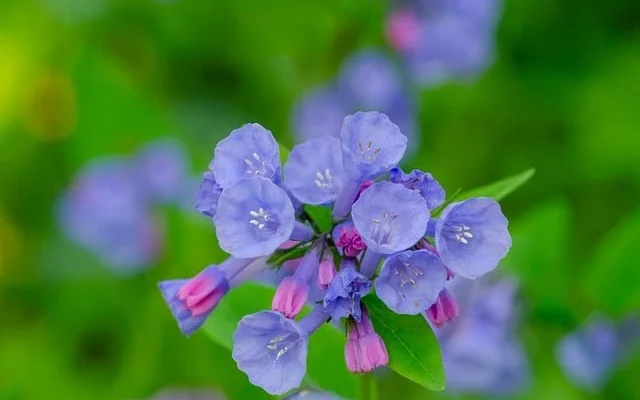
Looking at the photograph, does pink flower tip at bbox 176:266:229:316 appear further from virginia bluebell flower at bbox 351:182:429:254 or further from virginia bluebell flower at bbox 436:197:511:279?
virginia bluebell flower at bbox 436:197:511:279

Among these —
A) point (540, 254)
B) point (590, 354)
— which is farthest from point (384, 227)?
point (590, 354)

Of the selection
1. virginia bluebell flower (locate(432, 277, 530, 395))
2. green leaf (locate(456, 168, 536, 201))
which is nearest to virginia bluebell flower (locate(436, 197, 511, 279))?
green leaf (locate(456, 168, 536, 201))

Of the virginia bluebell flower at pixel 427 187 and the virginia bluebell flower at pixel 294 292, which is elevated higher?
the virginia bluebell flower at pixel 427 187

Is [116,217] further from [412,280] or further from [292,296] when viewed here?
[412,280]

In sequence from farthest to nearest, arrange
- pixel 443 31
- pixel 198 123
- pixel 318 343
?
pixel 198 123, pixel 443 31, pixel 318 343

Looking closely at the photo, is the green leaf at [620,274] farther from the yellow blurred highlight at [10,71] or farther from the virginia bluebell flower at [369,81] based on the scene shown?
the yellow blurred highlight at [10,71]

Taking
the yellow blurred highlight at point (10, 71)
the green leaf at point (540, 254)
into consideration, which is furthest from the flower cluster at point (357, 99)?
the yellow blurred highlight at point (10, 71)

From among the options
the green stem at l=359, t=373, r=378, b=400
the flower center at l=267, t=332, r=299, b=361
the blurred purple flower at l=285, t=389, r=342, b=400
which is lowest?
the blurred purple flower at l=285, t=389, r=342, b=400
